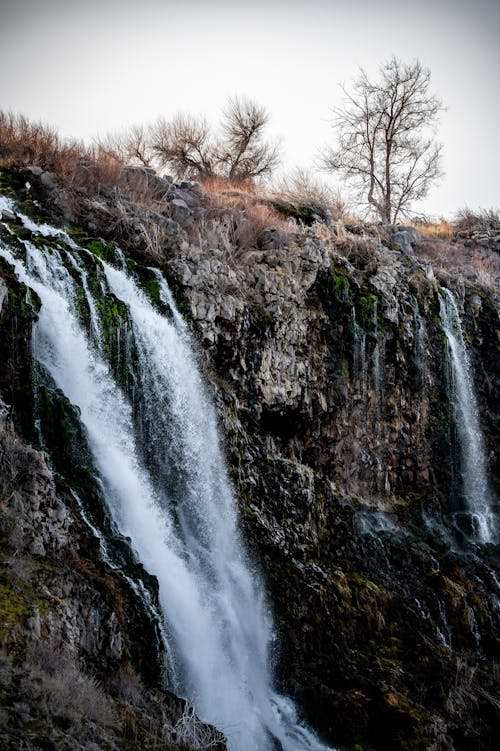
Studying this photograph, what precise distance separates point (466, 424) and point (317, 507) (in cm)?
554

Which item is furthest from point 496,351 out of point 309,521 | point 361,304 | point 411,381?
point 309,521

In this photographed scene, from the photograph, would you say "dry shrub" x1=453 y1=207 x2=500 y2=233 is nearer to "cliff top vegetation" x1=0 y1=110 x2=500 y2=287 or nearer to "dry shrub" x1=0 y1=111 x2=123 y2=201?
"cliff top vegetation" x1=0 y1=110 x2=500 y2=287

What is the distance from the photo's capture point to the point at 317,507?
10633mm

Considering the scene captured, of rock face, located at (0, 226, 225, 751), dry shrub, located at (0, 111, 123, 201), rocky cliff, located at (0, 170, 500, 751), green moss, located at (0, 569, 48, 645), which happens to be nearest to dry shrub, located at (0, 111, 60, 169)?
dry shrub, located at (0, 111, 123, 201)

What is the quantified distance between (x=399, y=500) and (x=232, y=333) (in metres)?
5.35

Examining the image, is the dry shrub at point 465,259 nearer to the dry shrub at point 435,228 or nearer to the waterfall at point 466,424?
the dry shrub at point 435,228

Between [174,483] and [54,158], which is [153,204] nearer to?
[54,158]

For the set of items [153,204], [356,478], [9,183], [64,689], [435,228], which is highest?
[435,228]

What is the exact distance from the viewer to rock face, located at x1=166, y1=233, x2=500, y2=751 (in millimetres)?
8180

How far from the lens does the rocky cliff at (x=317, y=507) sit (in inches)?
221

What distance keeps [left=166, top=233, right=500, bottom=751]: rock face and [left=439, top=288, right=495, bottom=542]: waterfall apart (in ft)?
0.99

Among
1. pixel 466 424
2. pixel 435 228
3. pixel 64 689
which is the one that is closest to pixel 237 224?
pixel 466 424

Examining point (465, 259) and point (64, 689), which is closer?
point (64, 689)

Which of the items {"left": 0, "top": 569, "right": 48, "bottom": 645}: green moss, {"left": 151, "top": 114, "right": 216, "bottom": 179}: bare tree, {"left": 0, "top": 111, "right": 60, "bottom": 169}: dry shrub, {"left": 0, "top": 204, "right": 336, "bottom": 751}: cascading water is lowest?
{"left": 0, "top": 569, "right": 48, "bottom": 645}: green moss
